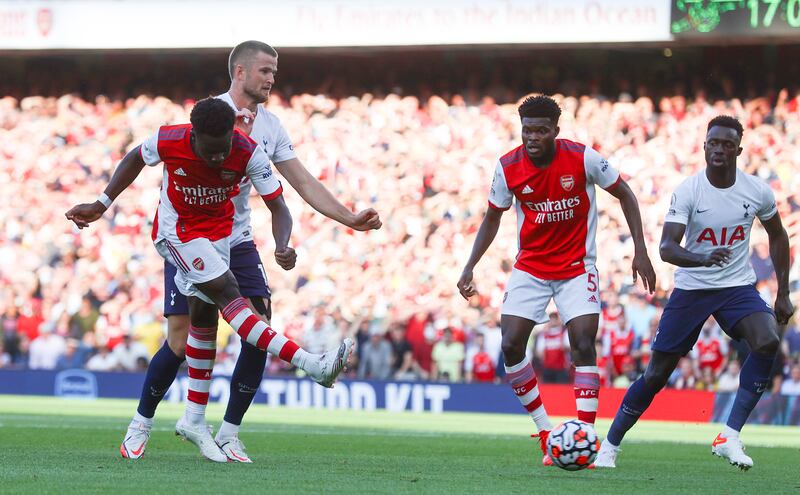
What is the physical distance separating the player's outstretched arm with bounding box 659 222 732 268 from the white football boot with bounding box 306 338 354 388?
7.30 ft

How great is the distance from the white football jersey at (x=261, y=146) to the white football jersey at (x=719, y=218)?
2.51 metres

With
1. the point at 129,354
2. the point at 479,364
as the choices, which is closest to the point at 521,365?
the point at 479,364

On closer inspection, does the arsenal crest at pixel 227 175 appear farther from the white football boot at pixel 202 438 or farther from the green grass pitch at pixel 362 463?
the green grass pitch at pixel 362 463

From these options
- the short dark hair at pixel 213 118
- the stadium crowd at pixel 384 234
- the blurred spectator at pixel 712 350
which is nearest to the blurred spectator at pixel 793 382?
the stadium crowd at pixel 384 234

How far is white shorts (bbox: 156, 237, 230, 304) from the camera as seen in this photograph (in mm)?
7266

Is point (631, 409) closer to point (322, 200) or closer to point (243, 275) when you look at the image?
point (322, 200)

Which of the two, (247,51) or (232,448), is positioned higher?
(247,51)

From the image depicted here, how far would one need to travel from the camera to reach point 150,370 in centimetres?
798

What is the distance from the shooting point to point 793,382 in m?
16.5

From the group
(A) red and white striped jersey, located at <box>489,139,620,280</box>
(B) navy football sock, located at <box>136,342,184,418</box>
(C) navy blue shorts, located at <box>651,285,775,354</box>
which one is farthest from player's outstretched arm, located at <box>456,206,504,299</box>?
(B) navy football sock, located at <box>136,342,184,418</box>

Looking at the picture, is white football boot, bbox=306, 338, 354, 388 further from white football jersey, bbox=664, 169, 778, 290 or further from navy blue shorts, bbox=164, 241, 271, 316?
white football jersey, bbox=664, 169, 778, 290

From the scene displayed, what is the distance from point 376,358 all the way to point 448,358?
1077 millimetres

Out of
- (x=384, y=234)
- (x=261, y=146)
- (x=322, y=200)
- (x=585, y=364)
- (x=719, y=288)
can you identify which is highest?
(x=261, y=146)

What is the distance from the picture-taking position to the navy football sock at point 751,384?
26.8 ft
